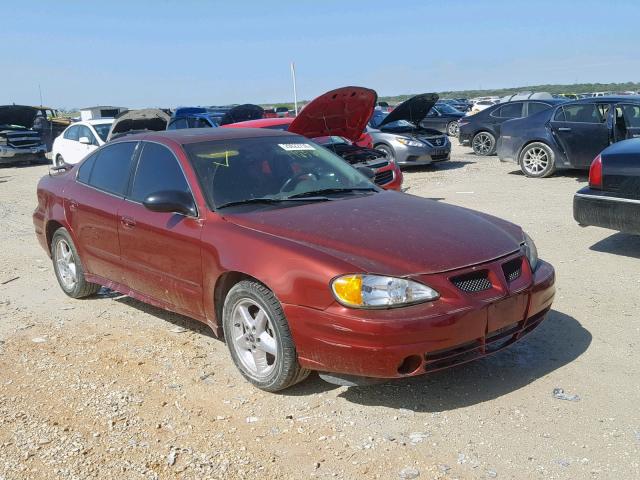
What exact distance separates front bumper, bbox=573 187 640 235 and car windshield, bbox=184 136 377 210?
2.56 metres

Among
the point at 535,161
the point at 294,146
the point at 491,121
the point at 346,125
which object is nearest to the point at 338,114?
the point at 346,125

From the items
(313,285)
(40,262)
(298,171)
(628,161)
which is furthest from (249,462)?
(40,262)

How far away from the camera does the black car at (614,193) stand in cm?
606

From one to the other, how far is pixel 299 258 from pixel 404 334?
71cm

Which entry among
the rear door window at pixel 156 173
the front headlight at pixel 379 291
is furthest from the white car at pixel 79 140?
the front headlight at pixel 379 291

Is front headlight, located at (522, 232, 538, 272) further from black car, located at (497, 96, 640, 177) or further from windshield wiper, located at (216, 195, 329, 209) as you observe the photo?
black car, located at (497, 96, 640, 177)

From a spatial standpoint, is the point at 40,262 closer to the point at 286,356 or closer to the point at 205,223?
the point at 205,223

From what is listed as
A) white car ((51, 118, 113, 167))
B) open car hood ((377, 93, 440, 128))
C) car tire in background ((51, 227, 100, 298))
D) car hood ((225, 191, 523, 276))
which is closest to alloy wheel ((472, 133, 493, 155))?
open car hood ((377, 93, 440, 128))

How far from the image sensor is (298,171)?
4824 millimetres

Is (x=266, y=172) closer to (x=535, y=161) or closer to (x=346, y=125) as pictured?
(x=346, y=125)

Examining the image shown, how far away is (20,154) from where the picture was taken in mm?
21797

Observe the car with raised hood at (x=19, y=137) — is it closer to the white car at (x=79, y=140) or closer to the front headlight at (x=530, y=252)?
the white car at (x=79, y=140)

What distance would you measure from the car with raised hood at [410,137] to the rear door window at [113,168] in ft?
31.3

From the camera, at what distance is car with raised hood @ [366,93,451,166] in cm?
1477
